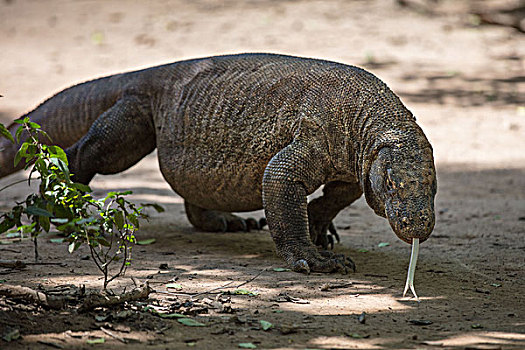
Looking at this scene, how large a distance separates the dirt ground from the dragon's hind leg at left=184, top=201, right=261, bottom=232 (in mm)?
103

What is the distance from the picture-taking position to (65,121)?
5.80 m

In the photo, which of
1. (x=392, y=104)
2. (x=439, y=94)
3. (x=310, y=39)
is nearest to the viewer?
(x=392, y=104)

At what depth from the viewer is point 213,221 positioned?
5910mm

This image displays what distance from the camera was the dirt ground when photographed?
328cm

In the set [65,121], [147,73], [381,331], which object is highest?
[147,73]

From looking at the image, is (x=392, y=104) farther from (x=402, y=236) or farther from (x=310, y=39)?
(x=310, y=39)

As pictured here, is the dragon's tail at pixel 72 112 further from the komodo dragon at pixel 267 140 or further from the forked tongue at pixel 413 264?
the forked tongue at pixel 413 264

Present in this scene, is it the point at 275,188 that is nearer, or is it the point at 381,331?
the point at 381,331

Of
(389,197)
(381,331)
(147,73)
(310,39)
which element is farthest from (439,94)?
(381,331)

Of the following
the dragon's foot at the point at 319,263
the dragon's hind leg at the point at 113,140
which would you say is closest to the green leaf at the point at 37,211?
the dragon's foot at the point at 319,263

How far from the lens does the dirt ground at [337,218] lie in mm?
3277

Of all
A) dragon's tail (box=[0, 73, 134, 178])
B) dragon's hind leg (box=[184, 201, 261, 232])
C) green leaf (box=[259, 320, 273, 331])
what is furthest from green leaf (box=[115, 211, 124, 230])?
dragon's hind leg (box=[184, 201, 261, 232])

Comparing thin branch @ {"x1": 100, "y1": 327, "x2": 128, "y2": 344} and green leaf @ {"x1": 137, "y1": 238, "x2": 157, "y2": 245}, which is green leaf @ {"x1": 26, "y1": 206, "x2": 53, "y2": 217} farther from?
green leaf @ {"x1": 137, "y1": 238, "x2": 157, "y2": 245}

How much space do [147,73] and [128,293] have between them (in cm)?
250
